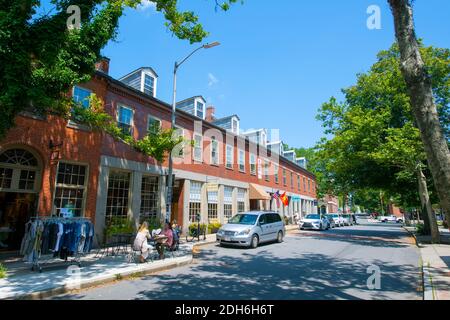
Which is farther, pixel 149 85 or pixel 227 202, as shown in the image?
pixel 227 202

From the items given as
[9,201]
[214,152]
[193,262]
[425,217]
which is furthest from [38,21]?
[425,217]

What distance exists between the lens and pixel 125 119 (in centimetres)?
1516

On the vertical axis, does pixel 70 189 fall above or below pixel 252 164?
below

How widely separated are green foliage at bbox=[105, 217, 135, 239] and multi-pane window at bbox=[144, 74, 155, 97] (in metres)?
7.79

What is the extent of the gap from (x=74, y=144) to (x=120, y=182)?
3.29 metres

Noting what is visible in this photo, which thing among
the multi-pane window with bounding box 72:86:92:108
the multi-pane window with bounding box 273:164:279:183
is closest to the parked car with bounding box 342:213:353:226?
the multi-pane window with bounding box 273:164:279:183

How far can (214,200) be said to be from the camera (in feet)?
71.3

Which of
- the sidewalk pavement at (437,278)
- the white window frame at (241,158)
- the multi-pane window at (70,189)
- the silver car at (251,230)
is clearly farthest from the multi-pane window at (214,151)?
the sidewalk pavement at (437,278)

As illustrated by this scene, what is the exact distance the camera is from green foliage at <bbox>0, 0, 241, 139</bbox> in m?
7.52

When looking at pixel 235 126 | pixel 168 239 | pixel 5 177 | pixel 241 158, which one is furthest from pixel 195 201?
pixel 5 177

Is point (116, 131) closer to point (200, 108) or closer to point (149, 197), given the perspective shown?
point (149, 197)

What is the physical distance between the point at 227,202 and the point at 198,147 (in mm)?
5611

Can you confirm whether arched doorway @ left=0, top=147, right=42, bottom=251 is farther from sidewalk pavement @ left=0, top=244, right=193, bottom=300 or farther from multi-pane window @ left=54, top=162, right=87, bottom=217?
sidewalk pavement @ left=0, top=244, right=193, bottom=300

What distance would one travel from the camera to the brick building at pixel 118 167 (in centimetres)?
1098
